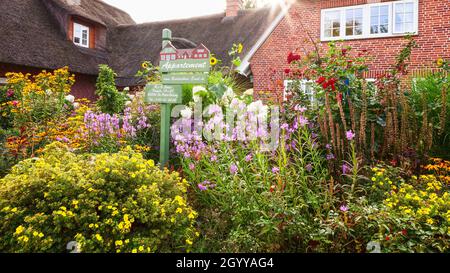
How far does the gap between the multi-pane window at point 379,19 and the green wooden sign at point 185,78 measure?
25.8 ft

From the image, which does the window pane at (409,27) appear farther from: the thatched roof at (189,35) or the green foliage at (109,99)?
the green foliage at (109,99)

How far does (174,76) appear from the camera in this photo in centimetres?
470

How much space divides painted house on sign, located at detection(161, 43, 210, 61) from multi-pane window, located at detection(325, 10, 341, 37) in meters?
7.58

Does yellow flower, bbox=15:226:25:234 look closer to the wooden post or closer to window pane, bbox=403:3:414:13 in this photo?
the wooden post

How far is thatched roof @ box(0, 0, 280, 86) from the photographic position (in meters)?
13.9

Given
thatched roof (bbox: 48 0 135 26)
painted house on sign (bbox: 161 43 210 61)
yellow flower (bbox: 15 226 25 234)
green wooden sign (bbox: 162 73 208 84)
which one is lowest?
yellow flower (bbox: 15 226 25 234)

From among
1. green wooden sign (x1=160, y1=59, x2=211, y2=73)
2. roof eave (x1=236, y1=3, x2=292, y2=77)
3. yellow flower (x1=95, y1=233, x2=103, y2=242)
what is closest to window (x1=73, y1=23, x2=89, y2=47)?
roof eave (x1=236, y1=3, x2=292, y2=77)

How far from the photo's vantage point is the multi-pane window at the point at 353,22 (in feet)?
35.1

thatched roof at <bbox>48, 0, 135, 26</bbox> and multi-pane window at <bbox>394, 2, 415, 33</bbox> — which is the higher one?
thatched roof at <bbox>48, 0, 135, 26</bbox>

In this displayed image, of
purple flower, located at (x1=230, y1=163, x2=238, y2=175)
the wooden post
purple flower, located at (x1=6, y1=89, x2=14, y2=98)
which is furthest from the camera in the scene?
purple flower, located at (x1=6, y1=89, x2=14, y2=98)

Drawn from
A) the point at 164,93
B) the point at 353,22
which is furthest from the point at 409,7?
the point at 164,93

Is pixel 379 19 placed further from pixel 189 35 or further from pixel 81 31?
pixel 81 31

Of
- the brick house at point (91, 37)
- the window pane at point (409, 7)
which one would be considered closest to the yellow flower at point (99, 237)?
the window pane at point (409, 7)
